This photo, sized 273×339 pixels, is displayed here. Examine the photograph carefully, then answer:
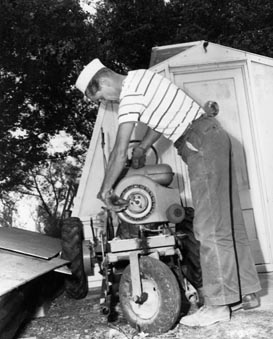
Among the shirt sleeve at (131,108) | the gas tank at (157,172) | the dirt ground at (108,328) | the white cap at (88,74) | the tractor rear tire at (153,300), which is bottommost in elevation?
the dirt ground at (108,328)

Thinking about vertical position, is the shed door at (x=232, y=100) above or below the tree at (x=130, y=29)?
below

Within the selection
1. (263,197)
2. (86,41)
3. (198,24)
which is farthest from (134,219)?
(198,24)

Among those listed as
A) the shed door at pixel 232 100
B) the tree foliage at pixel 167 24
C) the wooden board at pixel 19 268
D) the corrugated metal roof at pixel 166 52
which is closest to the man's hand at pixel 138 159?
the wooden board at pixel 19 268

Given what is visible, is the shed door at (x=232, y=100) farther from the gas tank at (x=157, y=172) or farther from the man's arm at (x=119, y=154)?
the man's arm at (x=119, y=154)


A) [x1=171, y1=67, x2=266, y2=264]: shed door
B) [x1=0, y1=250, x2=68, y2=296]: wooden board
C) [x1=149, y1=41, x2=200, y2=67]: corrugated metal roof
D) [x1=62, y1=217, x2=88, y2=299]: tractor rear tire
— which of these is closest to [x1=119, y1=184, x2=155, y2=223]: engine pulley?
[x1=0, y1=250, x2=68, y2=296]: wooden board

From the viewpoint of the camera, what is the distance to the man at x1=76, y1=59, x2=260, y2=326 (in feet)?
10.4

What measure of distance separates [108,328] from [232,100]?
3.20 meters

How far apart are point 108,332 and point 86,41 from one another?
31.7 ft

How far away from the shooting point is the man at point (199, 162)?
3.18 meters

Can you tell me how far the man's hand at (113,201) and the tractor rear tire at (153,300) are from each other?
0.40 m

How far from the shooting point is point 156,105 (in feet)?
10.7

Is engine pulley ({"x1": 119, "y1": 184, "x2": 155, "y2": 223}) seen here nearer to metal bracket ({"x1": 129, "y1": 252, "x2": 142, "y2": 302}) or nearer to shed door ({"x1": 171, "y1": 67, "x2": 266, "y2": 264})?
metal bracket ({"x1": 129, "y1": 252, "x2": 142, "y2": 302})

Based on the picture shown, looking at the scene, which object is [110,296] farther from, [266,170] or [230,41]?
[230,41]

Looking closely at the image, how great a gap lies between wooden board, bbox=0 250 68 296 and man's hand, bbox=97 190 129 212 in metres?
0.62
